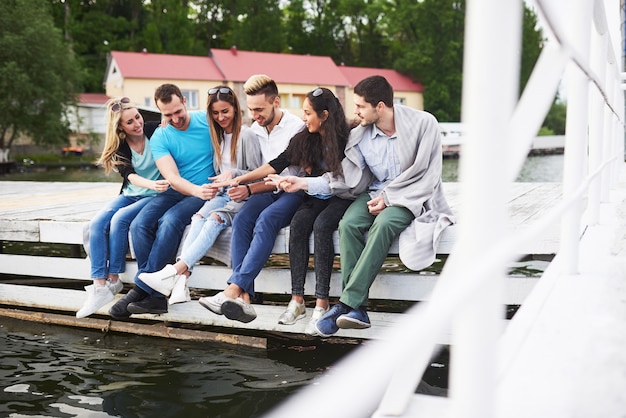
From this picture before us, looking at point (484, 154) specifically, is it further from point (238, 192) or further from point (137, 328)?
point (137, 328)

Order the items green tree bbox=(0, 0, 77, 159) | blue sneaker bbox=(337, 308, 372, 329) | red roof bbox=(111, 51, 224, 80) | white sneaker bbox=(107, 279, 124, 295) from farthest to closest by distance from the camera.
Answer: red roof bbox=(111, 51, 224, 80) < green tree bbox=(0, 0, 77, 159) < white sneaker bbox=(107, 279, 124, 295) < blue sneaker bbox=(337, 308, 372, 329)

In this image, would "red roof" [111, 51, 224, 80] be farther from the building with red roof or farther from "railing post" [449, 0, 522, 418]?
"railing post" [449, 0, 522, 418]

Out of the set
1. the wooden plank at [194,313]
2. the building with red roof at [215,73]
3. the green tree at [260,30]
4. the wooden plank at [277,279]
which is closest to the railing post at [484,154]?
the wooden plank at [277,279]

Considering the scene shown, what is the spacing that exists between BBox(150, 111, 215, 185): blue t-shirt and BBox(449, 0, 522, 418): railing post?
3.62 meters

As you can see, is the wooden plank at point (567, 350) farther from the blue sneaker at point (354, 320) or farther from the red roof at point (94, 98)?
the red roof at point (94, 98)

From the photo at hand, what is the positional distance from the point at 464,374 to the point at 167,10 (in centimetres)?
5250

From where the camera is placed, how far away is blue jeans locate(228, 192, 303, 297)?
3.83 m

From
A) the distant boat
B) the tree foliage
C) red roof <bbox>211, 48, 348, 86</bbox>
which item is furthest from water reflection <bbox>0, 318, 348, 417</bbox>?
the tree foliage

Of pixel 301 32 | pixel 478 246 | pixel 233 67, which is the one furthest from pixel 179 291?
pixel 301 32

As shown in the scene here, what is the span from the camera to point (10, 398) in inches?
148

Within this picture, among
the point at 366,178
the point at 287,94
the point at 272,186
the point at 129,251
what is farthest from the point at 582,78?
the point at 287,94

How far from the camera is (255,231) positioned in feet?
12.9

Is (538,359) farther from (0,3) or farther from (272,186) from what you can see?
(0,3)

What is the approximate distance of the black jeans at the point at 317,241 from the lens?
3820 millimetres
